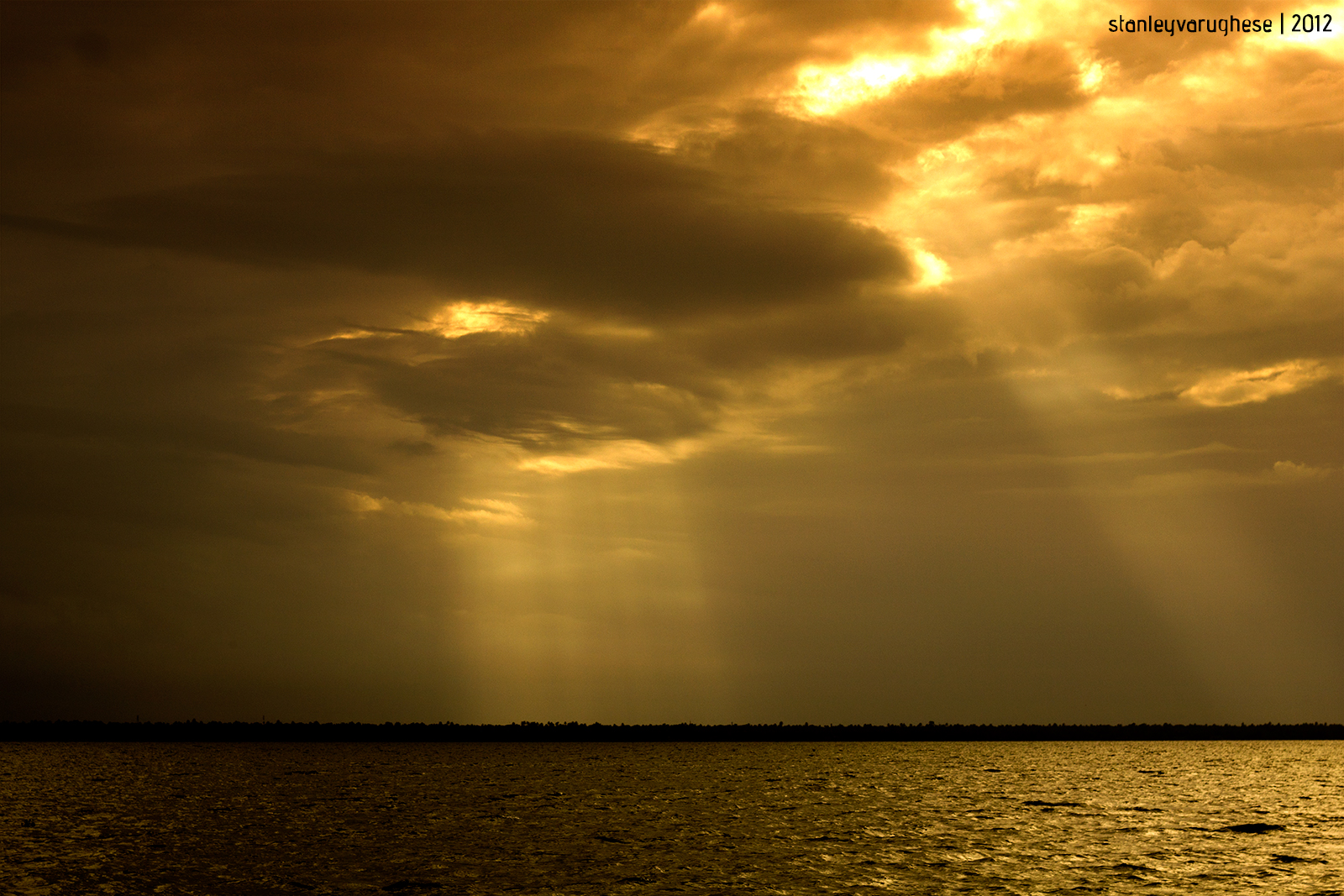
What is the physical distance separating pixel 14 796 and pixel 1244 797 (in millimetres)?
109840

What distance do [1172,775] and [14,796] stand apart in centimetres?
13266

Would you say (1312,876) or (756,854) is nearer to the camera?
(1312,876)

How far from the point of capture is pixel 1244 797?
96.9 metres

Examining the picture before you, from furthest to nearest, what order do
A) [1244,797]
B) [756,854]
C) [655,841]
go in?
[1244,797]
[655,841]
[756,854]

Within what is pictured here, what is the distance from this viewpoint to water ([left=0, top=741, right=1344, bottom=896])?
147ft

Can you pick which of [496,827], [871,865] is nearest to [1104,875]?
[871,865]

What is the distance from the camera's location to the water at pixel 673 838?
44.8 m

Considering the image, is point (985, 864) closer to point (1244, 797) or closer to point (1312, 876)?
point (1312, 876)

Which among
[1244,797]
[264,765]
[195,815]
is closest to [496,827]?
[195,815]

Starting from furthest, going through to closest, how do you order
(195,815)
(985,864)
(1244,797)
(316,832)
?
(1244,797) < (195,815) < (316,832) < (985,864)

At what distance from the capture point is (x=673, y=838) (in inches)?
2432

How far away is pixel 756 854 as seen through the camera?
5347 centimetres

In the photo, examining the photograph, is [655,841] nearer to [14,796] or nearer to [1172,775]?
[14,796]

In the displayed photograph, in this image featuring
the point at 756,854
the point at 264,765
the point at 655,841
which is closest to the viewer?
the point at 756,854
